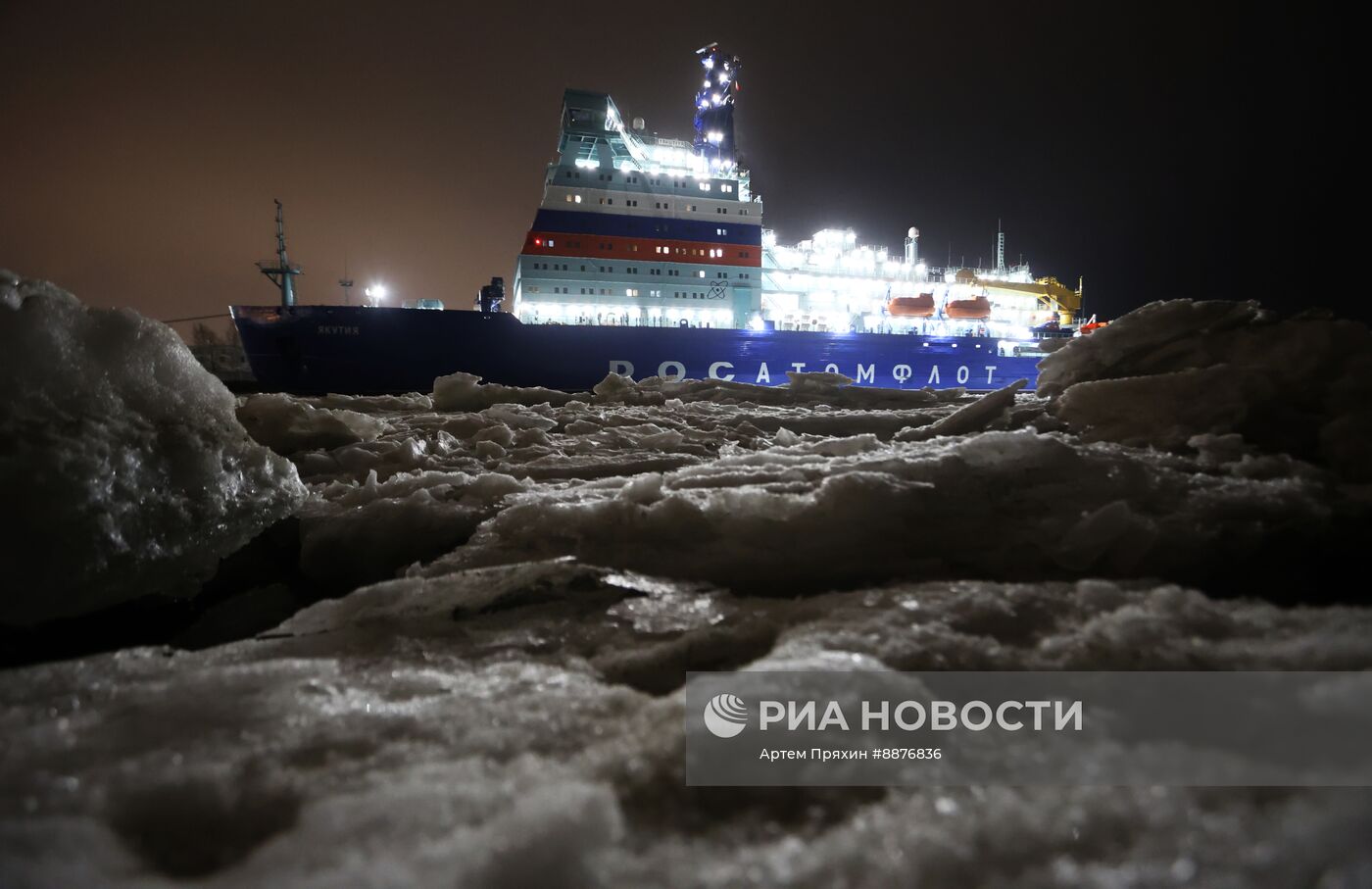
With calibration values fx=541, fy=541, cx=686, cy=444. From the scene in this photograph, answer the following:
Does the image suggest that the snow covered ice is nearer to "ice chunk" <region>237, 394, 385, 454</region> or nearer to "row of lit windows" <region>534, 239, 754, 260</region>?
"ice chunk" <region>237, 394, 385, 454</region>

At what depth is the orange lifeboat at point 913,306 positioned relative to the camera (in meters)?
24.0

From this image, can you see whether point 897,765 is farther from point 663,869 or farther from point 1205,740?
point 1205,740

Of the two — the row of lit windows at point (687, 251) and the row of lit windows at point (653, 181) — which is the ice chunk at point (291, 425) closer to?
the row of lit windows at point (687, 251)

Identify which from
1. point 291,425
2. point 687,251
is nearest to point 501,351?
point 687,251

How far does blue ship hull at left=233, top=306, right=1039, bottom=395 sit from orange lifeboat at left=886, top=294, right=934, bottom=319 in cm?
417

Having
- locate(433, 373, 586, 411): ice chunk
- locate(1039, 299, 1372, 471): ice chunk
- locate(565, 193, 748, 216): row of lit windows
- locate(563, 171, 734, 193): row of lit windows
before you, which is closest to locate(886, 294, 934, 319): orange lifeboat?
locate(565, 193, 748, 216): row of lit windows

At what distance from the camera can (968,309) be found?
2500 cm

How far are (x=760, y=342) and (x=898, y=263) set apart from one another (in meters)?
12.3

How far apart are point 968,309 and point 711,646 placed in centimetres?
2760

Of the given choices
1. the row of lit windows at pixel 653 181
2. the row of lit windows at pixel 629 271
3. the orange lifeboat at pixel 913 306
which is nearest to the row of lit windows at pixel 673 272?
the row of lit windows at pixel 629 271

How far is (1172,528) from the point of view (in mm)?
2031

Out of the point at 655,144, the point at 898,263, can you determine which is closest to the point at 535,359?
the point at 655,144

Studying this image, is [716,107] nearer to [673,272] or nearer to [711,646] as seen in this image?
[673,272]

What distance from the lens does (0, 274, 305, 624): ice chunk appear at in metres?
2.03
